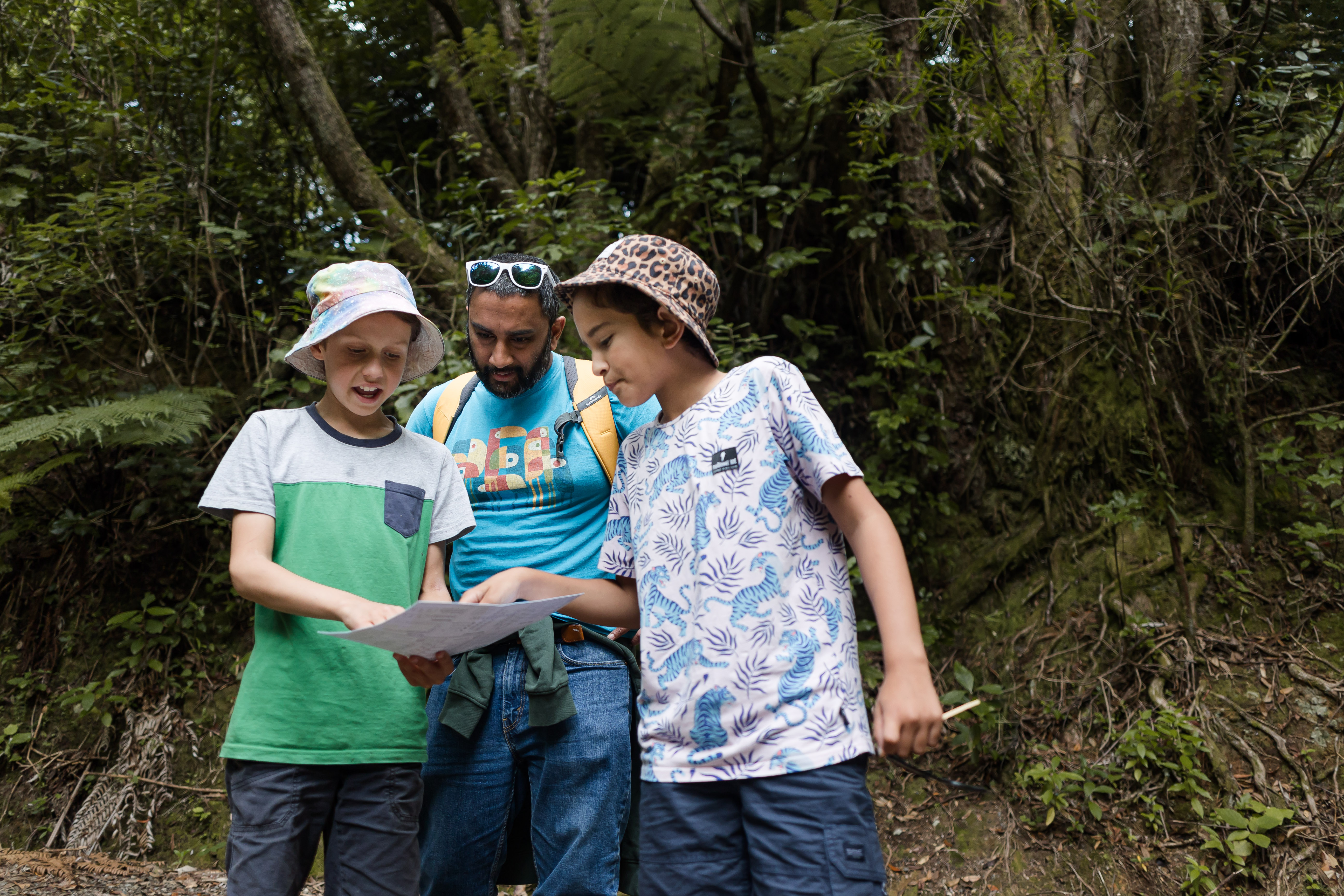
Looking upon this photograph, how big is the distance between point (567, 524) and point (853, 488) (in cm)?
84

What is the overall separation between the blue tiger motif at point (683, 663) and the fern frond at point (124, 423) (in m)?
3.50

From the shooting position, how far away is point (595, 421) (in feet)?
7.27

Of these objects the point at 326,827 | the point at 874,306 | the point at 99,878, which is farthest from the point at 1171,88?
the point at 99,878

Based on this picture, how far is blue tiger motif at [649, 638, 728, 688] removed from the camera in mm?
1583

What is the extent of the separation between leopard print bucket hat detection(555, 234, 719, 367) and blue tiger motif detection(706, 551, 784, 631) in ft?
1.61

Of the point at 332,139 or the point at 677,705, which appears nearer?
the point at 677,705

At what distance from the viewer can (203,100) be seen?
→ 554 centimetres

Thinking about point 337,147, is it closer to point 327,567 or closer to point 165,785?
point 165,785

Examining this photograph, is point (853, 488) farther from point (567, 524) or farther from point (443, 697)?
point (443, 697)

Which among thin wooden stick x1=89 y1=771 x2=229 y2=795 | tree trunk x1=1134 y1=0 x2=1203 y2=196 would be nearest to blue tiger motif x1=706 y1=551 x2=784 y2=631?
thin wooden stick x1=89 y1=771 x2=229 y2=795

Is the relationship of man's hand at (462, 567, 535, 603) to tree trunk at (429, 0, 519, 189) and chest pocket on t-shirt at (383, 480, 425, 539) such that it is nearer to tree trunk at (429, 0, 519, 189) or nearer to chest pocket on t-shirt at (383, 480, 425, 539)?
chest pocket on t-shirt at (383, 480, 425, 539)

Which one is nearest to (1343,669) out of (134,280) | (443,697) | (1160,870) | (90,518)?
(1160,870)

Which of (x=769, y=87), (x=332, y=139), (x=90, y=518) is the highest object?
(x=332, y=139)

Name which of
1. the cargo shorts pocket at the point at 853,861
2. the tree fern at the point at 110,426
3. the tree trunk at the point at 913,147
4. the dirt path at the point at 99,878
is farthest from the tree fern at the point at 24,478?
the tree trunk at the point at 913,147
